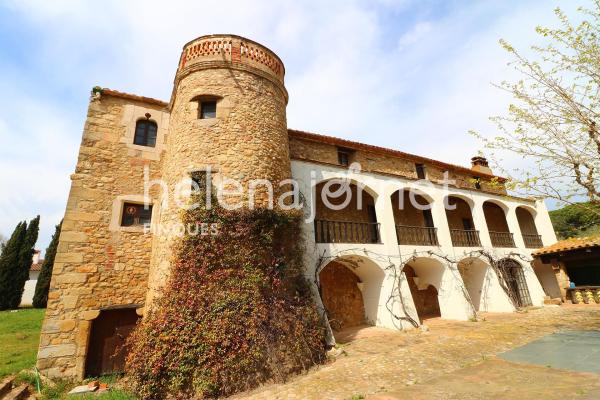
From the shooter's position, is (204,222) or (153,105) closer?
(204,222)

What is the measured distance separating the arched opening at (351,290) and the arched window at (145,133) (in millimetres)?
7970

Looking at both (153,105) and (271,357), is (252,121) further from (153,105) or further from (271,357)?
(271,357)

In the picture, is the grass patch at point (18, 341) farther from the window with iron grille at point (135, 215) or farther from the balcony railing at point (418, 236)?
the balcony railing at point (418, 236)

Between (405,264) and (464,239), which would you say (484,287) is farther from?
(405,264)

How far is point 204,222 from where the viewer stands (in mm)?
7113

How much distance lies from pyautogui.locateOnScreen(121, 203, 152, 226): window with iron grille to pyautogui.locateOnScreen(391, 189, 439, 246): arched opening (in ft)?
33.1

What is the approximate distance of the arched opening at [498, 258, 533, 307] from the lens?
13223 mm

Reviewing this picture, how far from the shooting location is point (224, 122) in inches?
334

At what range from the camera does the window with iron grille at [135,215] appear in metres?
8.70

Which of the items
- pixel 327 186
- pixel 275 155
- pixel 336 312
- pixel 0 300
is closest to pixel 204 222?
pixel 275 155

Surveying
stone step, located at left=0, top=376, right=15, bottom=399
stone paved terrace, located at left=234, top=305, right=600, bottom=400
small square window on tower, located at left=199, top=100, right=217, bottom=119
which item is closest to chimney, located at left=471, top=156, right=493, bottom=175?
stone paved terrace, located at left=234, top=305, right=600, bottom=400

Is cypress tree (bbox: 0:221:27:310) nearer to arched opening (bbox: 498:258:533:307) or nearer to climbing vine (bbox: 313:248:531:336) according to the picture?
climbing vine (bbox: 313:248:531:336)

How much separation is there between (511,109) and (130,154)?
37.6ft

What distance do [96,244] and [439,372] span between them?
30.5 feet
